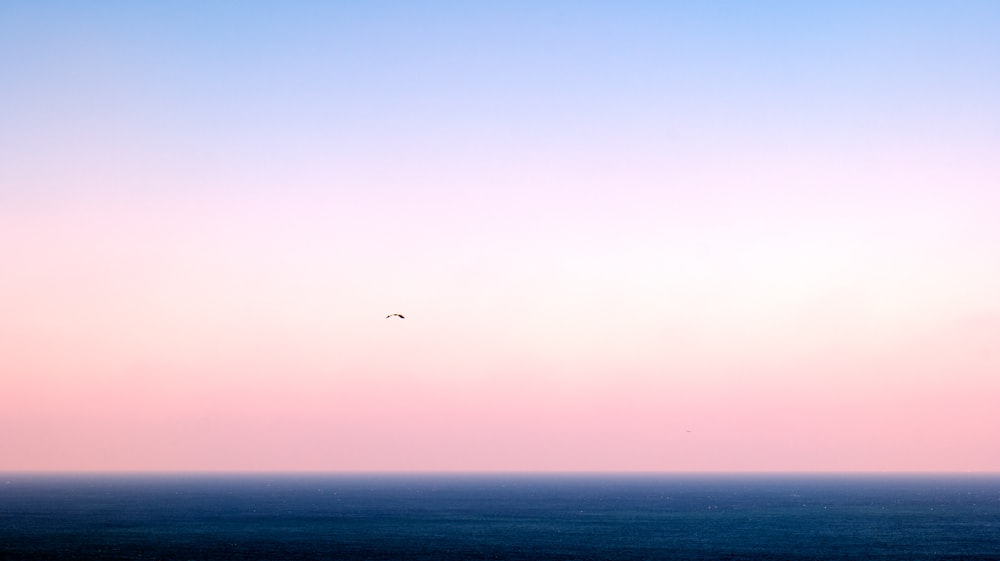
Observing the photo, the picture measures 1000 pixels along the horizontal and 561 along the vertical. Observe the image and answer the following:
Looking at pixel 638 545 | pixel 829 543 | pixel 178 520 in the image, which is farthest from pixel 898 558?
pixel 178 520

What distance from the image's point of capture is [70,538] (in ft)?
477

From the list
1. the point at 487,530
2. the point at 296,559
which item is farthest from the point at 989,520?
the point at 296,559

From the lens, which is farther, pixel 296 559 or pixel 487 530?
pixel 487 530

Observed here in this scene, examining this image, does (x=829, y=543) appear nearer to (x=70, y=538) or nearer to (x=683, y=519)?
(x=683, y=519)

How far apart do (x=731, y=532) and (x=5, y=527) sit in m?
125

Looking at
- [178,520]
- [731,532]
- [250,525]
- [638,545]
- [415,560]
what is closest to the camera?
[415,560]

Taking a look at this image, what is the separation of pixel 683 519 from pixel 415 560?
308 ft

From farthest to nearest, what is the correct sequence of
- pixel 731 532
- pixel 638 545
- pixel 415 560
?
pixel 731 532 → pixel 638 545 → pixel 415 560

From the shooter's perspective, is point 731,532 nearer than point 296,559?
No

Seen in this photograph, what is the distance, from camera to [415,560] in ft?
392

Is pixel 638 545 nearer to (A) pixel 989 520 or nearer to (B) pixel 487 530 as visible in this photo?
(B) pixel 487 530

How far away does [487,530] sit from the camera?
166 metres

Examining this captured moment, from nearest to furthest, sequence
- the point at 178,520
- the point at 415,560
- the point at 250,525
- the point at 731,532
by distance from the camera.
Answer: the point at 415,560 → the point at 731,532 → the point at 250,525 → the point at 178,520

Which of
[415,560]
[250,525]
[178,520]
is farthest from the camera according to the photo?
[178,520]
